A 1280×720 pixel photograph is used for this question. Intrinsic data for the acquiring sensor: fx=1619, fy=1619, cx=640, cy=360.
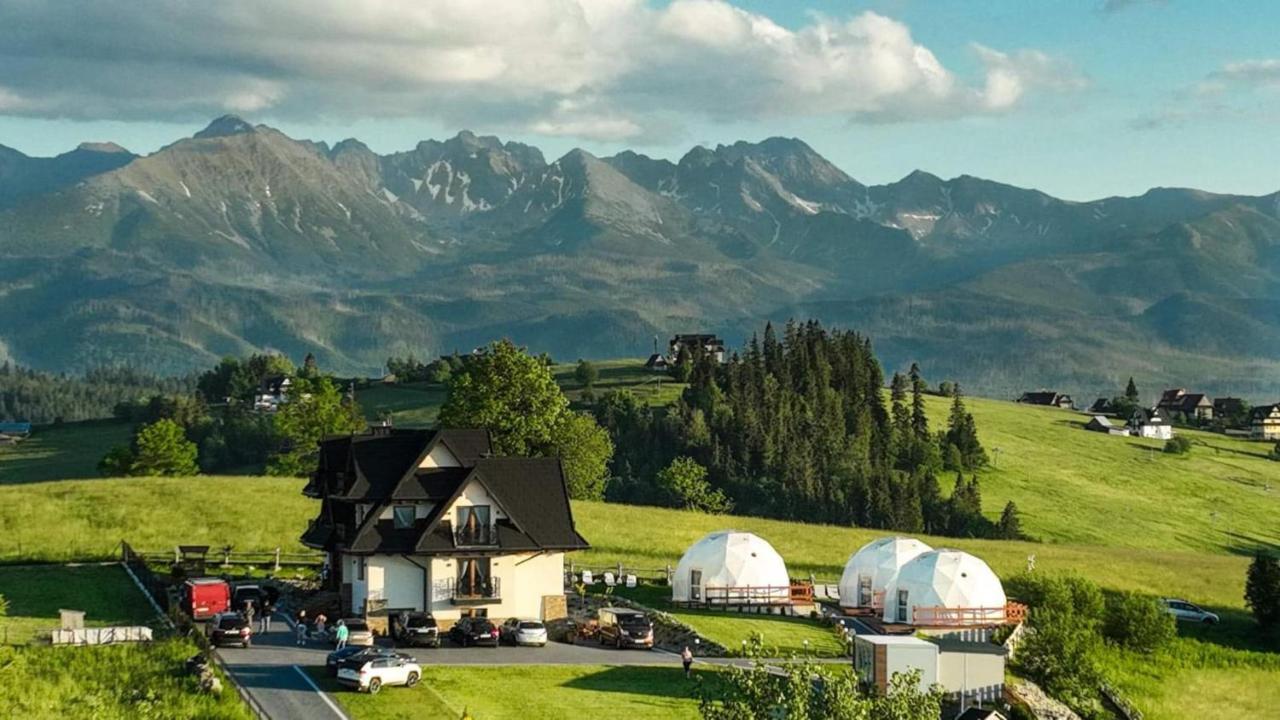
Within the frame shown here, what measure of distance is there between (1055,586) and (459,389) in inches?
1956

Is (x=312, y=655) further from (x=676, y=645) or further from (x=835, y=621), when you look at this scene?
(x=835, y=621)

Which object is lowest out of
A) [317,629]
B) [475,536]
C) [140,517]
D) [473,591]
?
[317,629]

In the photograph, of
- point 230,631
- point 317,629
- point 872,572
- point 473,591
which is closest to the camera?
point 230,631

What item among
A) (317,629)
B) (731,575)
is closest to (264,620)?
(317,629)

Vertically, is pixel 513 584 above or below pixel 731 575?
above

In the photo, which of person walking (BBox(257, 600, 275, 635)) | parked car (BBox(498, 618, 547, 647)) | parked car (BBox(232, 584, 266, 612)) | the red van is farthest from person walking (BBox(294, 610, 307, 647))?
parked car (BBox(498, 618, 547, 647))

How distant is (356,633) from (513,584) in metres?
9.84

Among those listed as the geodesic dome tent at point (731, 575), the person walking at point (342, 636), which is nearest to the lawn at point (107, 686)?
the person walking at point (342, 636)

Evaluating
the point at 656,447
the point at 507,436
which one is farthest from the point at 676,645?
the point at 656,447

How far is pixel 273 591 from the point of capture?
7819 cm

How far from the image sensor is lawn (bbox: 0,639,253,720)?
175ft

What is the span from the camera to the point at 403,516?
7481 cm

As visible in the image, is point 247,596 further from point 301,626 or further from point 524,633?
point 524,633

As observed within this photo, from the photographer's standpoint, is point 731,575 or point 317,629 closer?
point 317,629
